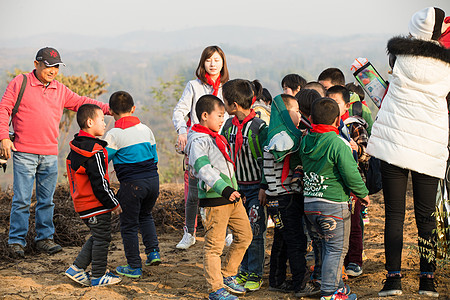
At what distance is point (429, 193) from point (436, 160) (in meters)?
0.27

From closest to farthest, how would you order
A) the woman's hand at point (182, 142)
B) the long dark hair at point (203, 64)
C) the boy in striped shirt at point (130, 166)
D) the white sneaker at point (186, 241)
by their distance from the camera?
the boy in striped shirt at point (130, 166)
the woman's hand at point (182, 142)
the long dark hair at point (203, 64)
the white sneaker at point (186, 241)

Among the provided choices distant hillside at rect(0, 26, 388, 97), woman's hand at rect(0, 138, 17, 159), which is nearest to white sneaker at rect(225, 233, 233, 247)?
woman's hand at rect(0, 138, 17, 159)

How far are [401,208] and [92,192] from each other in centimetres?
260

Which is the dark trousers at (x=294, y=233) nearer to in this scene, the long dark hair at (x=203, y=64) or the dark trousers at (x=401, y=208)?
the dark trousers at (x=401, y=208)

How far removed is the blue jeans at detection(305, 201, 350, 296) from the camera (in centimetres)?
386

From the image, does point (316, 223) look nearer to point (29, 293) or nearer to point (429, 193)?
point (429, 193)

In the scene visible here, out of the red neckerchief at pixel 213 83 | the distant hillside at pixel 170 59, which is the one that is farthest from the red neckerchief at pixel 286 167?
the distant hillside at pixel 170 59

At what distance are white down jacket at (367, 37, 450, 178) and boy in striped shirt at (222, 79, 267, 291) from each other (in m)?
1.09

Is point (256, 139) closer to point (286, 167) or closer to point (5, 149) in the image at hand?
point (286, 167)

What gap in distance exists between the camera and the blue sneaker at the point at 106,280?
183 inches

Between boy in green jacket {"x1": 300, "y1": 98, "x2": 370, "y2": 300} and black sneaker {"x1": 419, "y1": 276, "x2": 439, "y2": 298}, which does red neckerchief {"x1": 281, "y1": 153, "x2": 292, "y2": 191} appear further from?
black sneaker {"x1": 419, "y1": 276, "x2": 439, "y2": 298}

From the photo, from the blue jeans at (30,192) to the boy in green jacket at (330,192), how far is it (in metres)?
3.29

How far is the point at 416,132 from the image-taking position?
12.6 ft

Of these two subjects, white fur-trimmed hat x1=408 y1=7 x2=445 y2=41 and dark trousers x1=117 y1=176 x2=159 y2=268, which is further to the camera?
dark trousers x1=117 y1=176 x2=159 y2=268
